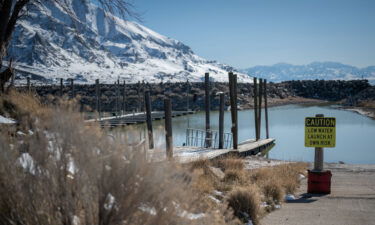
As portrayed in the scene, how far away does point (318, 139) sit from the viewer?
8953 mm

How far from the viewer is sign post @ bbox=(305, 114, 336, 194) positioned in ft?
28.3

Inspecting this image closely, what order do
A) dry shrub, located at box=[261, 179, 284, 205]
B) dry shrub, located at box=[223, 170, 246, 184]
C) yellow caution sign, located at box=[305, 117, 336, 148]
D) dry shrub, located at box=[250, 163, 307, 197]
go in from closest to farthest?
dry shrub, located at box=[261, 179, 284, 205] < dry shrub, located at box=[250, 163, 307, 197] < dry shrub, located at box=[223, 170, 246, 184] < yellow caution sign, located at box=[305, 117, 336, 148]

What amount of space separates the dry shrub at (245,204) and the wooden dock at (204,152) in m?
0.95

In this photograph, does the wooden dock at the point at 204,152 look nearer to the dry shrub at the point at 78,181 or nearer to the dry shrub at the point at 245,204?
the dry shrub at the point at 78,181

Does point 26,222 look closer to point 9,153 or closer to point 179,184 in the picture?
point 9,153

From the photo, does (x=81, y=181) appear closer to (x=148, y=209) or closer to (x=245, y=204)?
(x=148, y=209)

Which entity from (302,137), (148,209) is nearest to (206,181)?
(148,209)

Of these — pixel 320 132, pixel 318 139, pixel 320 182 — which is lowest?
pixel 320 182

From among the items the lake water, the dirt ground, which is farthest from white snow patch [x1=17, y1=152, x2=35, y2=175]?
the lake water

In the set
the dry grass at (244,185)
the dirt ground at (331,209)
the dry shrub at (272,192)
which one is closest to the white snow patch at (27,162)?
the dry grass at (244,185)

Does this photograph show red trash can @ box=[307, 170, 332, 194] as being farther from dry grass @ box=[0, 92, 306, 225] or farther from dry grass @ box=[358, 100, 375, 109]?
dry grass @ box=[358, 100, 375, 109]

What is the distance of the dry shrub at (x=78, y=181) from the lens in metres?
3.37

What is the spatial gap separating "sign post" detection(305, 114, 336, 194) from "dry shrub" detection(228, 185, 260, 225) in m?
2.48

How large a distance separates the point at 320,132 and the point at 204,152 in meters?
6.27
